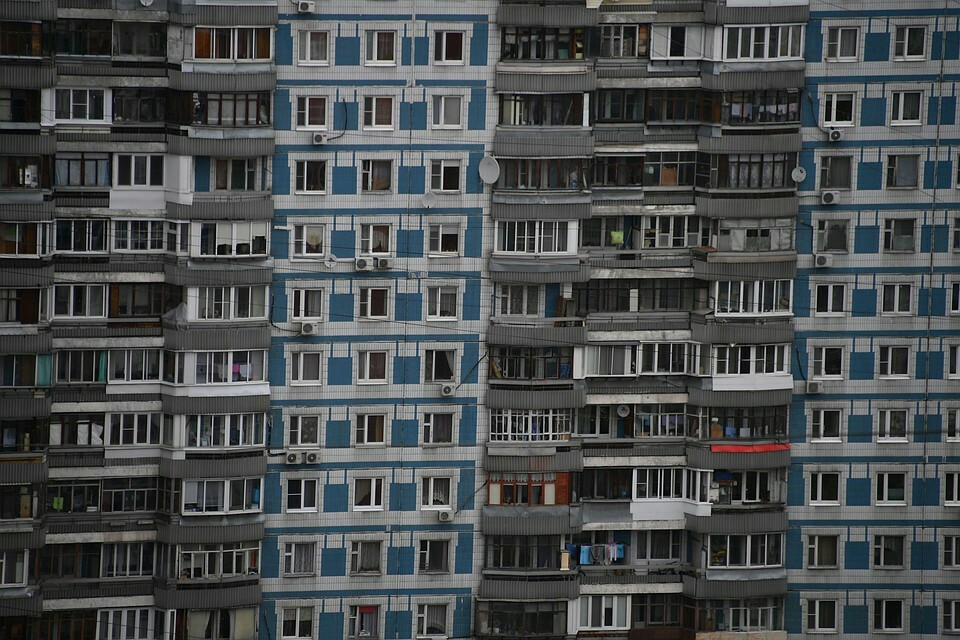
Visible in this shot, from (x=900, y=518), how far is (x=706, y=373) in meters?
9.72

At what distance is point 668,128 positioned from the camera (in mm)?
79188

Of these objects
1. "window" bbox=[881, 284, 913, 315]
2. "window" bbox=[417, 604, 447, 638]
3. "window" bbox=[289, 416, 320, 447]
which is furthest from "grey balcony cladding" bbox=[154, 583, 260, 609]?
"window" bbox=[881, 284, 913, 315]

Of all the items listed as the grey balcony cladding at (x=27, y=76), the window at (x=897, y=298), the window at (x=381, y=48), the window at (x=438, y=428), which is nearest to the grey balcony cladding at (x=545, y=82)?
the window at (x=381, y=48)

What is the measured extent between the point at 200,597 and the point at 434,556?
9.19 metres

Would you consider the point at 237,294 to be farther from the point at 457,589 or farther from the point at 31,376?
the point at 457,589

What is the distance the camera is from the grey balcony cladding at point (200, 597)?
76.8 meters

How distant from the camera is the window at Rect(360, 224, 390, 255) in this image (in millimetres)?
77812

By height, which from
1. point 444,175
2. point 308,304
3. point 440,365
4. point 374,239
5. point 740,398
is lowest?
point 740,398

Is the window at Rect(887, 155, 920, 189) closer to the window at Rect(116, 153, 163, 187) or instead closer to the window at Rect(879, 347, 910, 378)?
the window at Rect(879, 347, 910, 378)

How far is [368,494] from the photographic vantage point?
78.8 m

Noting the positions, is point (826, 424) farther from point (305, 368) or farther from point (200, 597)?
point (200, 597)

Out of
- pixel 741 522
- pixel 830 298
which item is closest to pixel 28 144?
pixel 741 522

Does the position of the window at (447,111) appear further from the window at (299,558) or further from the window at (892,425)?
the window at (892,425)

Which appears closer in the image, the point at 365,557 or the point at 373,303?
the point at 373,303
